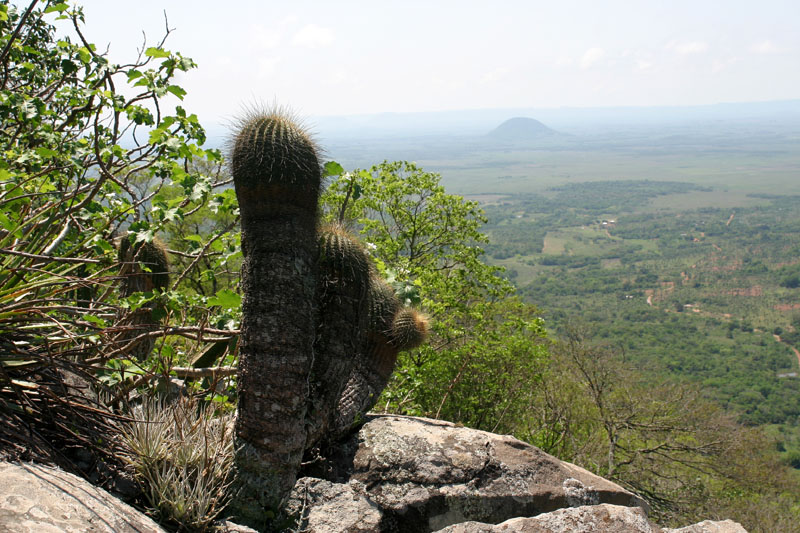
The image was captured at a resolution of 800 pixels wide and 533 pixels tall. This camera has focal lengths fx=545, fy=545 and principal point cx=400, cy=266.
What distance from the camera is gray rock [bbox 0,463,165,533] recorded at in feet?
7.73

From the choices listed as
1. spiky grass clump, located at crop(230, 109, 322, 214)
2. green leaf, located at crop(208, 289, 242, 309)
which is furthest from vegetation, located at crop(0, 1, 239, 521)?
spiky grass clump, located at crop(230, 109, 322, 214)

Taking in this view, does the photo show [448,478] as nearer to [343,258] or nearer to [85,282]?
[343,258]

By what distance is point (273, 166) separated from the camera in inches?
141

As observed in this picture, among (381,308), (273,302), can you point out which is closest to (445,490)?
(381,308)

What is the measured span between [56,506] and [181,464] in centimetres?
107

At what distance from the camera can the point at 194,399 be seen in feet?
13.8

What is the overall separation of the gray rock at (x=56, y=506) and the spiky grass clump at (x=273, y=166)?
6.11ft

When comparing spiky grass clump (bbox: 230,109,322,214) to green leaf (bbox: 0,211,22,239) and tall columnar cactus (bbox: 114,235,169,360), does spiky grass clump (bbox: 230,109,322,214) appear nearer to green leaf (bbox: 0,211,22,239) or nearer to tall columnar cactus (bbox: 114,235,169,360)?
green leaf (bbox: 0,211,22,239)

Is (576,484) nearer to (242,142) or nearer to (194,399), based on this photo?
(194,399)

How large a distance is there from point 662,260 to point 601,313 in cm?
6613

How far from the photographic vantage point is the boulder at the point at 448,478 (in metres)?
4.45

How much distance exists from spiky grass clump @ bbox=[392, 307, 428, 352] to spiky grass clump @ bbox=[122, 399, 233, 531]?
187 centimetres

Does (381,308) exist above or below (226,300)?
below

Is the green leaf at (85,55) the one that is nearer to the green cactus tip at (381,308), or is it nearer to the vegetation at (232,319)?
the vegetation at (232,319)
